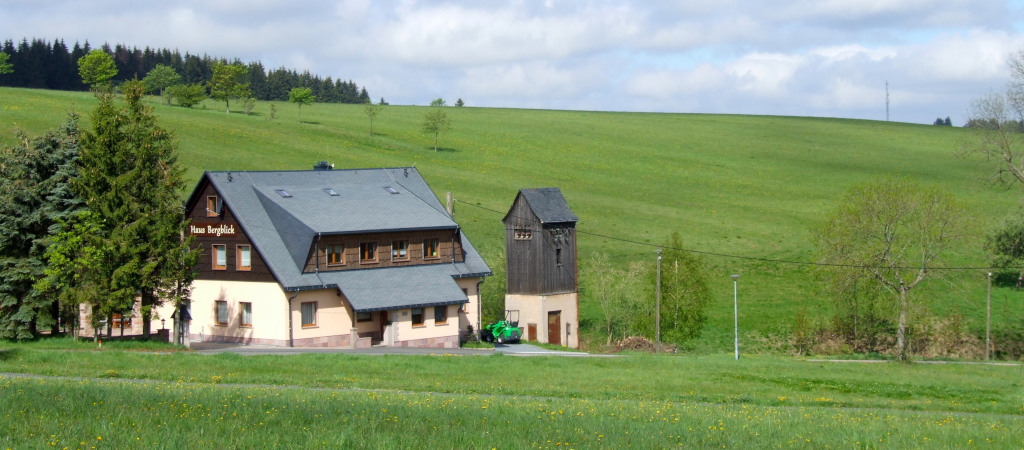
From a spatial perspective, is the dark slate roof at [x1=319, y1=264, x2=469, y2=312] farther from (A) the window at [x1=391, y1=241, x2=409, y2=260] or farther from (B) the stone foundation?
(B) the stone foundation

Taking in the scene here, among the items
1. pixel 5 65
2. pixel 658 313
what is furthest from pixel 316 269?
pixel 5 65

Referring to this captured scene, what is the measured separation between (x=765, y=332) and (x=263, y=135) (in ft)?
229

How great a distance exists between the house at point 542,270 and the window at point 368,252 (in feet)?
32.4

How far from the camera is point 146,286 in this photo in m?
41.3

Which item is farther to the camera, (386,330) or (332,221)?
(332,221)

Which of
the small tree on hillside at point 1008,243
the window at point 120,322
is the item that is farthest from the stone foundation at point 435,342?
the small tree on hillside at point 1008,243

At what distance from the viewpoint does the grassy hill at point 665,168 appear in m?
67.8

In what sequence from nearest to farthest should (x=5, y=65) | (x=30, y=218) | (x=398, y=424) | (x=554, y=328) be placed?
(x=398, y=424) → (x=30, y=218) → (x=554, y=328) → (x=5, y=65)

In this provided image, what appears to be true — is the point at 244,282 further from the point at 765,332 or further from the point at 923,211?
the point at 923,211

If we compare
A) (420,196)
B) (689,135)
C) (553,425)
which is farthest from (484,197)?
(553,425)

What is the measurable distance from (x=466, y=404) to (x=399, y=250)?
31.5 m

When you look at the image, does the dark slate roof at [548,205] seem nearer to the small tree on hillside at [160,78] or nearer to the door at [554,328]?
the door at [554,328]

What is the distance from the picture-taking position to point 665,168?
372 ft

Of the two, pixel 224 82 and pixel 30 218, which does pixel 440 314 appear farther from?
pixel 224 82
